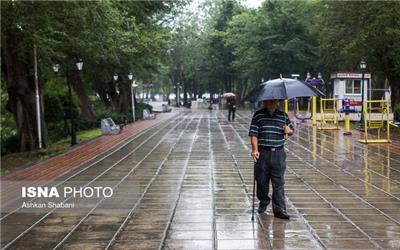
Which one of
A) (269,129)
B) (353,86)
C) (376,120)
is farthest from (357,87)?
(269,129)

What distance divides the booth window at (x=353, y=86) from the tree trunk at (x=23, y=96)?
1605 cm

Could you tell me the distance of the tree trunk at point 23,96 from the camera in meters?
16.4

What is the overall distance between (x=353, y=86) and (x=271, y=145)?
21612mm

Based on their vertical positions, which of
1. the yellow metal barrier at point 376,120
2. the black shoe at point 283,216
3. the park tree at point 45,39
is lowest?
the black shoe at point 283,216

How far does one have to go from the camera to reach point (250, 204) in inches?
303

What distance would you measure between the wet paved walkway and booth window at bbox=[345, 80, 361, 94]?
47.9 feet

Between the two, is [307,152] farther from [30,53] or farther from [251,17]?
[251,17]

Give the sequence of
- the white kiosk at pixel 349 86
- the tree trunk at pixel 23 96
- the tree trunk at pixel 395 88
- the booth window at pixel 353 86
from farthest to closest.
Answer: the booth window at pixel 353 86
the tree trunk at pixel 395 88
the white kiosk at pixel 349 86
the tree trunk at pixel 23 96

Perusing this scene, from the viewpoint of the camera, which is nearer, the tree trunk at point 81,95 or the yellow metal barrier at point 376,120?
the yellow metal barrier at point 376,120

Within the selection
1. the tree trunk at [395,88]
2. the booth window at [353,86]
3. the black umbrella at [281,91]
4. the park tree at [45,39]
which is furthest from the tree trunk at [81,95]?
the black umbrella at [281,91]

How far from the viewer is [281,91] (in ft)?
21.9

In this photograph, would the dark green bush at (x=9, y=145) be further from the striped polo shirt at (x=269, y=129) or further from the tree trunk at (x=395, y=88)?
the tree trunk at (x=395, y=88)

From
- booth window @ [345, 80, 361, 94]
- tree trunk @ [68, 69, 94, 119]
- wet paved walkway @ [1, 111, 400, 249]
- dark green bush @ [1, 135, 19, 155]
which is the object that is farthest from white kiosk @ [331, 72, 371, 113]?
dark green bush @ [1, 135, 19, 155]

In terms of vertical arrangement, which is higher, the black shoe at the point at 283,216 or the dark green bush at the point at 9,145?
the black shoe at the point at 283,216
